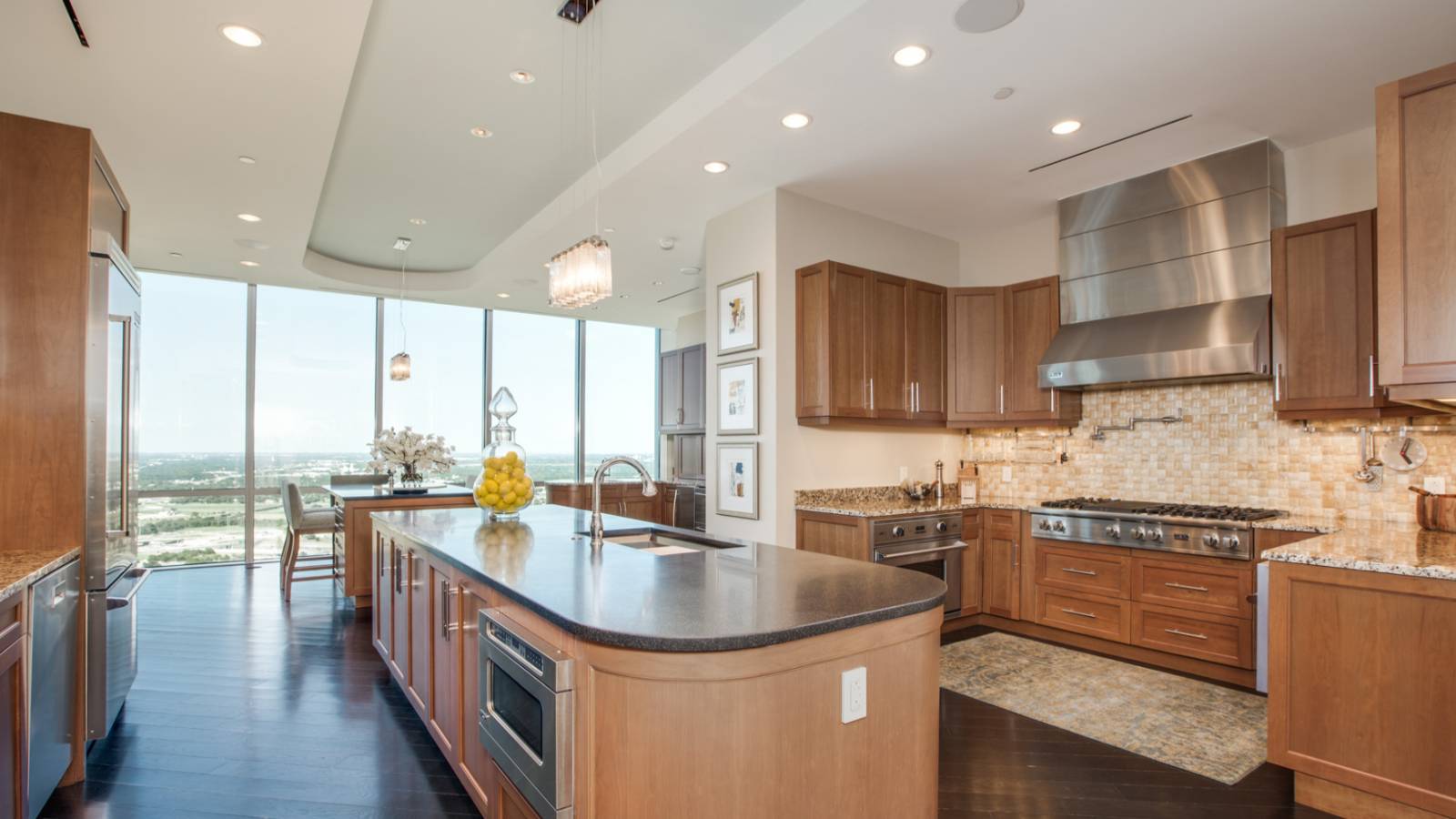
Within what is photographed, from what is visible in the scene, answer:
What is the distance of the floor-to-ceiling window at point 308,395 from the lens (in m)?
6.96

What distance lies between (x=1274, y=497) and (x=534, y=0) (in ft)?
14.4

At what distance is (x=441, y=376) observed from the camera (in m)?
7.73

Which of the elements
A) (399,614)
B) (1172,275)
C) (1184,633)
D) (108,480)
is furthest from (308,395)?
(1184,633)

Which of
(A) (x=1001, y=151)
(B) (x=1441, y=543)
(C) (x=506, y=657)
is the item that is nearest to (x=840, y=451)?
(A) (x=1001, y=151)

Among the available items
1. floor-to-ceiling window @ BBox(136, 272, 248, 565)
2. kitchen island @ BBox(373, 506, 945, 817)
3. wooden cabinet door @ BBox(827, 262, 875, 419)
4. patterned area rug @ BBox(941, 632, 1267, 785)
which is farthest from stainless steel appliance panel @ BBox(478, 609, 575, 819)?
floor-to-ceiling window @ BBox(136, 272, 248, 565)

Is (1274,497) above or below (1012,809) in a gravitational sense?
above

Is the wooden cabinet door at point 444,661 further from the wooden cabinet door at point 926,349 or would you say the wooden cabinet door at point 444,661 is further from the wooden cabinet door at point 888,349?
the wooden cabinet door at point 926,349

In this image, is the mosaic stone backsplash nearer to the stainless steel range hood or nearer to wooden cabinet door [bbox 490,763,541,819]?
the stainless steel range hood

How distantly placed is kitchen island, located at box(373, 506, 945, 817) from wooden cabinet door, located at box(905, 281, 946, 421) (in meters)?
2.79

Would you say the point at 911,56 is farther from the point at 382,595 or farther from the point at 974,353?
the point at 382,595

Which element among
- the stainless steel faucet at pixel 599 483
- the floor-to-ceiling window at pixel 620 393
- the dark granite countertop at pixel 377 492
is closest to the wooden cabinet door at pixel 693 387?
the floor-to-ceiling window at pixel 620 393

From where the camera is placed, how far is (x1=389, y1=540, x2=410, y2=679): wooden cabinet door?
3.03 meters

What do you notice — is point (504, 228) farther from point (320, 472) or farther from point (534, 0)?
point (320, 472)

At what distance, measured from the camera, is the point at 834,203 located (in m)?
4.49
